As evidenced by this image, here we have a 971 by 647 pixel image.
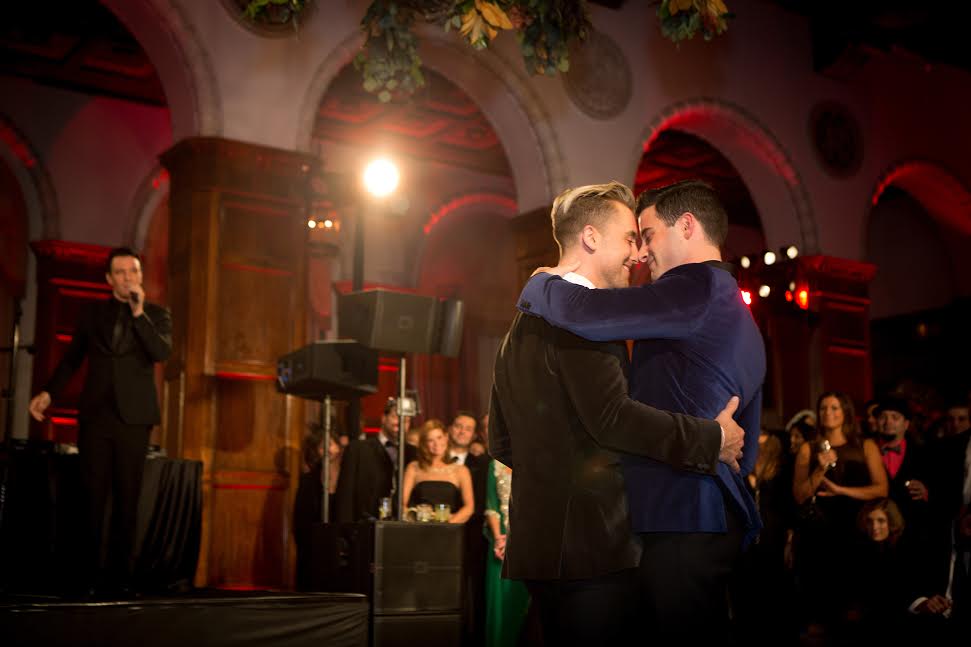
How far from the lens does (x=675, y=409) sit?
2242 millimetres

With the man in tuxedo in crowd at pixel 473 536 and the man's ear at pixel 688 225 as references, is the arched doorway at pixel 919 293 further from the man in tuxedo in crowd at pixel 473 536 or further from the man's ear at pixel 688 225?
the man's ear at pixel 688 225

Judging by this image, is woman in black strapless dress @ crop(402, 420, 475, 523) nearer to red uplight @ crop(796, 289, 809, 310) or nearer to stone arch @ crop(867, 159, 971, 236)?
red uplight @ crop(796, 289, 809, 310)

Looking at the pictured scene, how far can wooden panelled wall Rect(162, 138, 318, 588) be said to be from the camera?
6.91 metres

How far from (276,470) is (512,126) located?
3610mm

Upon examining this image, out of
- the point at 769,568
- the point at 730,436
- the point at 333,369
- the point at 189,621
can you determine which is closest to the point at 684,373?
the point at 730,436

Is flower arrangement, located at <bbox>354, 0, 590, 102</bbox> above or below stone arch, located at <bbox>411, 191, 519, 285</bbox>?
below

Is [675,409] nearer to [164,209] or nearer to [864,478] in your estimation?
[864,478]

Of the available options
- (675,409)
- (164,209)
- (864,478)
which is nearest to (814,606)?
(864,478)

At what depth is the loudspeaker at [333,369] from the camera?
6.06m

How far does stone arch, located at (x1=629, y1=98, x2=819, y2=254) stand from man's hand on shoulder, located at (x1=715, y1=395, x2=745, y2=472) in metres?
7.86

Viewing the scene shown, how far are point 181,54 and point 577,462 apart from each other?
606 centimetres

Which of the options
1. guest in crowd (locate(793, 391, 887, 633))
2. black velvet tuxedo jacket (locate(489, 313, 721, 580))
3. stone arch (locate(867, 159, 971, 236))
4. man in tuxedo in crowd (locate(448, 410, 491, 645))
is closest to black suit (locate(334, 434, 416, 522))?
man in tuxedo in crowd (locate(448, 410, 491, 645))

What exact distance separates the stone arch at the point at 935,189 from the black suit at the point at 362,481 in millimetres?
6402

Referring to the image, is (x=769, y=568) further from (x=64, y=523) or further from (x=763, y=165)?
(x=763, y=165)
